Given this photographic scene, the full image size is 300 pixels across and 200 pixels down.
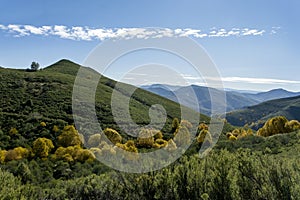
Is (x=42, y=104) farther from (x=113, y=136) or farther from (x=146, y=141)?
(x=146, y=141)

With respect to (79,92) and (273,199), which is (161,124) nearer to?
(79,92)

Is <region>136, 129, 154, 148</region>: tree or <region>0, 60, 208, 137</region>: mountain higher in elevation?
<region>0, 60, 208, 137</region>: mountain

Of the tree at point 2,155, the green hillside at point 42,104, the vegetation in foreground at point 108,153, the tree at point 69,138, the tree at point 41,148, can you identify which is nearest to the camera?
the vegetation in foreground at point 108,153

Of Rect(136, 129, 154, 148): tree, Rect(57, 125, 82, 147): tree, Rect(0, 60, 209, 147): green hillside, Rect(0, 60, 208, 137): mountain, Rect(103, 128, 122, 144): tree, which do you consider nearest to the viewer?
Rect(57, 125, 82, 147): tree

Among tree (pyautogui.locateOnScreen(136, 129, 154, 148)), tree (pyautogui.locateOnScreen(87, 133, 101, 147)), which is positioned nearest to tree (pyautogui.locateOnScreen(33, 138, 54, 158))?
tree (pyautogui.locateOnScreen(87, 133, 101, 147))

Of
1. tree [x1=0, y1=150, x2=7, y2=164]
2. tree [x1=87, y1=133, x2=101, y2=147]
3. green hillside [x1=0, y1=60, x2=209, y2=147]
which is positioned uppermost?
green hillside [x1=0, y1=60, x2=209, y2=147]

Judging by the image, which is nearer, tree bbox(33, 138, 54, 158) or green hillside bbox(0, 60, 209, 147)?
tree bbox(33, 138, 54, 158)

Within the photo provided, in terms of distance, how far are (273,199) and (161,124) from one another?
250 ft

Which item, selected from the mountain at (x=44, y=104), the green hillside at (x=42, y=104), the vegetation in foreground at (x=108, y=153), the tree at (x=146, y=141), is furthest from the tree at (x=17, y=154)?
the tree at (x=146, y=141)

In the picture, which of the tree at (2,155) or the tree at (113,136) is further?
the tree at (113,136)

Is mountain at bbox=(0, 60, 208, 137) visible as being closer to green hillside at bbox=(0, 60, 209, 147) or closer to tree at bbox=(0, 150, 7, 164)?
green hillside at bbox=(0, 60, 209, 147)

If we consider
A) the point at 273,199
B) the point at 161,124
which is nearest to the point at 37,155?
the point at 161,124

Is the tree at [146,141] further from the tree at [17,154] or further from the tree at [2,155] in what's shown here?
the tree at [2,155]

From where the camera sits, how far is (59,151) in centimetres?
6469
